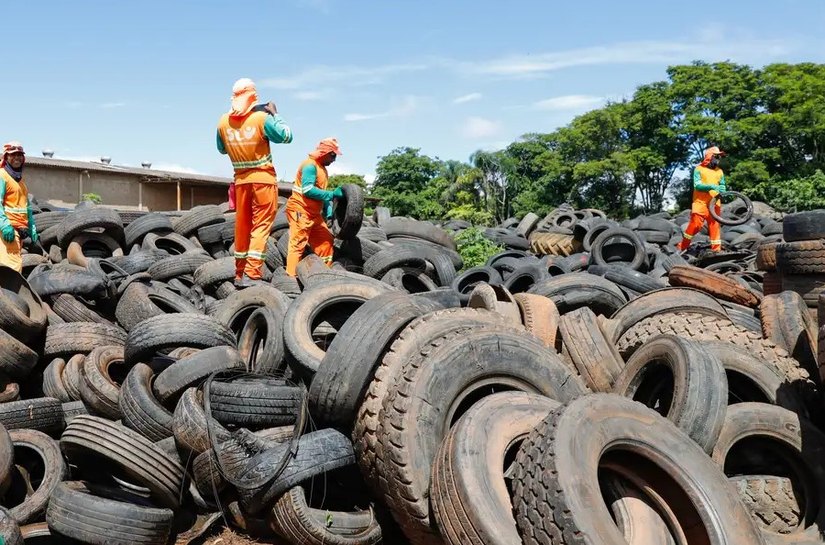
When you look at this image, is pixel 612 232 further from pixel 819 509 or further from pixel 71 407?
pixel 71 407

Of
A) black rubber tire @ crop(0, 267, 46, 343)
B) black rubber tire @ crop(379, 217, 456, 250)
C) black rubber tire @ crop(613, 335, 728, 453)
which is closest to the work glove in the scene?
black rubber tire @ crop(0, 267, 46, 343)

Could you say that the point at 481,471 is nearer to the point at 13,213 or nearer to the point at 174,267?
the point at 174,267

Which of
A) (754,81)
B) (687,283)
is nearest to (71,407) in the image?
(687,283)

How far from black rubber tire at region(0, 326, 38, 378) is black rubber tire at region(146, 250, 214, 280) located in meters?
2.90

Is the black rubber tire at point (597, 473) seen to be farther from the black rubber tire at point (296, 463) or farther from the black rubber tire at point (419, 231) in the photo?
the black rubber tire at point (419, 231)

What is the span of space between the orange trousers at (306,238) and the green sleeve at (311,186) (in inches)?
9.4

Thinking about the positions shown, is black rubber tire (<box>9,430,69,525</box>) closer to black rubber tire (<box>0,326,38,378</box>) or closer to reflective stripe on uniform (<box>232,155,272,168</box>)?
black rubber tire (<box>0,326,38,378</box>)

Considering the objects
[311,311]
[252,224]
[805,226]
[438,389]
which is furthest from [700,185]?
[438,389]

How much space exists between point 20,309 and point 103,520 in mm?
2789

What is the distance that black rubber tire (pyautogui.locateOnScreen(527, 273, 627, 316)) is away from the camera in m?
6.69

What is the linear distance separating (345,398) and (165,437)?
5.03 ft

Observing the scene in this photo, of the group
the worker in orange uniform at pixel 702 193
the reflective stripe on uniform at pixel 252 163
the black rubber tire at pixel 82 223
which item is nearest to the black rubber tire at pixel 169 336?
the reflective stripe on uniform at pixel 252 163

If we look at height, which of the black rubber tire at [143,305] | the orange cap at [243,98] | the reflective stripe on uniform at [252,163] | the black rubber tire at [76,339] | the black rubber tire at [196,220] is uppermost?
the orange cap at [243,98]

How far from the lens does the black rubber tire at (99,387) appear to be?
5.16 meters
